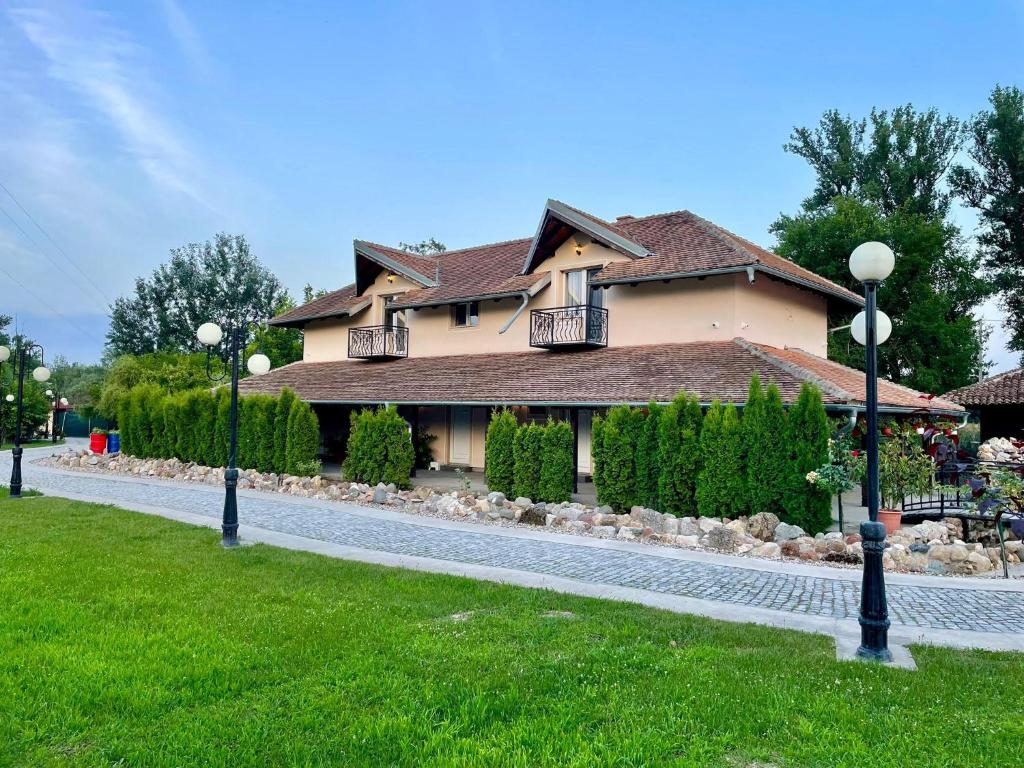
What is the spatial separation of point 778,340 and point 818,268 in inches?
606

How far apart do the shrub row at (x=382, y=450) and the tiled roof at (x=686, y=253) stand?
21.1 feet

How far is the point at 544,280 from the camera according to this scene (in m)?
19.9

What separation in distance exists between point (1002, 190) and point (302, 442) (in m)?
34.6

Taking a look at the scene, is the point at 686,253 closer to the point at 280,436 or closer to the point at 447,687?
the point at 280,436

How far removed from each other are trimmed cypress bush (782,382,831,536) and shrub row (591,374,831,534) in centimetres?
2

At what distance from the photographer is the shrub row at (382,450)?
1703cm

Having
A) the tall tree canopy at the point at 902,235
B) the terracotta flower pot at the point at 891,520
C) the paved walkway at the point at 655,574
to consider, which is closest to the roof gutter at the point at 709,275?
the terracotta flower pot at the point at 891,520

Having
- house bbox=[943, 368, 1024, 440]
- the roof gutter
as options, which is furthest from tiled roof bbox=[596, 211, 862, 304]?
house bbox=[943, 368, 1024, 440]

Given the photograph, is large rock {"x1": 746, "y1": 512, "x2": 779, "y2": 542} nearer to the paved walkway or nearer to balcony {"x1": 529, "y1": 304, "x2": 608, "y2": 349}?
the paved walkway

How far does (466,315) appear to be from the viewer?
2239 centimetres

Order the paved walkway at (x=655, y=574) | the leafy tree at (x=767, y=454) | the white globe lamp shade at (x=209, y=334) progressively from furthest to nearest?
the leafy tree at (x=767, y=454) → the white globe lamp shade at (x=209, y=334) → the paved walkway at (x=655, y=574)

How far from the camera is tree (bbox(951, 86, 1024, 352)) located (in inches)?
1281

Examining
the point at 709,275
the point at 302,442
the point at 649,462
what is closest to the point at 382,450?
the point at 302,442

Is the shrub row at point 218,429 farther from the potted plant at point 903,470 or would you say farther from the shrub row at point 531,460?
the potted plant at point 903,470
